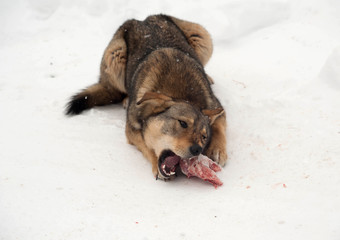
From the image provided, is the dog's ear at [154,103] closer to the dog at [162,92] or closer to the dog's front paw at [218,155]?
the dog at [162,92]

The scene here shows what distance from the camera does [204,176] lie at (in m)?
4.33

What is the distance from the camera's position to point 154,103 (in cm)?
461

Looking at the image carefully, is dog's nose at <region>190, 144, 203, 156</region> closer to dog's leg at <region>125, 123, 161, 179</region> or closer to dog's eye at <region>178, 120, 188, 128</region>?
dog's eye at <region>178, 120, 188, 128</region>

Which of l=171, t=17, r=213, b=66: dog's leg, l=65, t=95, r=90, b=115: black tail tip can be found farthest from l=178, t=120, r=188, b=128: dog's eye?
l=171, t=17, r=213, b=66: dog's leg

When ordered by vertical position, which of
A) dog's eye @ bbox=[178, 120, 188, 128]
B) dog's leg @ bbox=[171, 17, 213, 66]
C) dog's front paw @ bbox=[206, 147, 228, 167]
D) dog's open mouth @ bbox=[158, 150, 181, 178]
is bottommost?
dog's front paw @ bbox=[206, 147, 228, 167]

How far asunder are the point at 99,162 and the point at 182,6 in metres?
5.80

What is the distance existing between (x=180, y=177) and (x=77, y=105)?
2392mm

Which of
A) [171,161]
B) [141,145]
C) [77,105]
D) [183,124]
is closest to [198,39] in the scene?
[77,105]

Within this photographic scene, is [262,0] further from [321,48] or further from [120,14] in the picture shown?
[120,14]

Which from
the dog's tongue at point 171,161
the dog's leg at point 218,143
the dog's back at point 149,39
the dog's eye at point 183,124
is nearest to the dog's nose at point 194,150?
the dog's eye at point 183,124

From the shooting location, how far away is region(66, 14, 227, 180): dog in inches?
173

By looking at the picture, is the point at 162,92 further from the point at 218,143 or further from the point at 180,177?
the point at 180,177

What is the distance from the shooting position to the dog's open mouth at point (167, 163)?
441 centimetres

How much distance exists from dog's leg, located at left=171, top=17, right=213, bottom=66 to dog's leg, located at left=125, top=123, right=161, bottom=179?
8.35 feet
